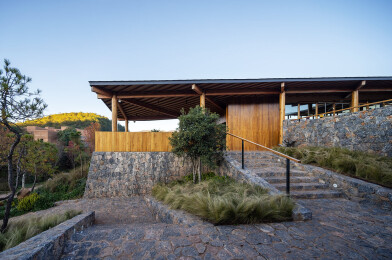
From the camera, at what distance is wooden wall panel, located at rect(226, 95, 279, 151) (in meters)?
8.12

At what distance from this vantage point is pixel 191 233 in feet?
7.65

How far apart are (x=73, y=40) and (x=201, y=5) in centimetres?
1047

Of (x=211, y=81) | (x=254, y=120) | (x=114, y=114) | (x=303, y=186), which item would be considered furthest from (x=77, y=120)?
(x=303, y=186)

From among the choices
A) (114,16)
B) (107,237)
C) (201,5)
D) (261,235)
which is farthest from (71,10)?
(261,235)

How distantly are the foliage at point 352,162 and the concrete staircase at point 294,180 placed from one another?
66 cm

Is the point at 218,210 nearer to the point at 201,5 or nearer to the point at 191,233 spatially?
the point at 191,233

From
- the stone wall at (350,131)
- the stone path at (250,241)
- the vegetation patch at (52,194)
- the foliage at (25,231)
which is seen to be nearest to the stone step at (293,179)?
the stone path at (250,241)

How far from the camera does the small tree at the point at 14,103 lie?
335 cm

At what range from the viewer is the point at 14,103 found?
3.51 m

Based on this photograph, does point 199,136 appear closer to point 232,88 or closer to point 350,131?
point 232,88

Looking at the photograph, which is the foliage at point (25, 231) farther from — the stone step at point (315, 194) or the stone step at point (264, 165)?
the stone step at point (315, 194)

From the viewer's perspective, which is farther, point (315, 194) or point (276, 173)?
point (276, 173)

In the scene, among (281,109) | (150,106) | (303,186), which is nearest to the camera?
(303,186)

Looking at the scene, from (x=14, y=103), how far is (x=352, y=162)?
889cm
